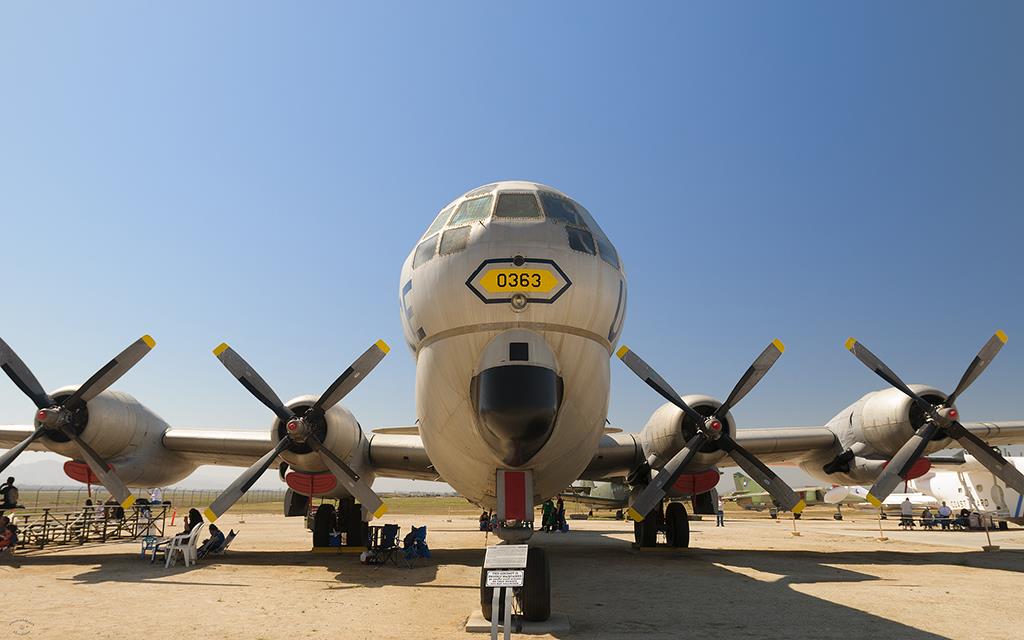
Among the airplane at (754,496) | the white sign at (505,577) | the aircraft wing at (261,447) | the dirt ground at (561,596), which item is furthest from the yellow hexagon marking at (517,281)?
the airplane at (754,496)

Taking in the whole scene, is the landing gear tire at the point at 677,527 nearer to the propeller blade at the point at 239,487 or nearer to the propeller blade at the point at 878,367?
the propeller blade at the point at 878,367

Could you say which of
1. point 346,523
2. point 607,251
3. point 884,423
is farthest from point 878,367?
point 346,523

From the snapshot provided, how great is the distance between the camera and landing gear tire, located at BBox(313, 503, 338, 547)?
15828 millimetres

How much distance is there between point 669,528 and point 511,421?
12.3m

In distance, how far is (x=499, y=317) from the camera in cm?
693

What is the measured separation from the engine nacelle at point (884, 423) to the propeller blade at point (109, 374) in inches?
680

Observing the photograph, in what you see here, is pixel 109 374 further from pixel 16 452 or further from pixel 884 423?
pixel 884 423

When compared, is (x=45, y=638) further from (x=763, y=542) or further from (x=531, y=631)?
(x=763, y=542)

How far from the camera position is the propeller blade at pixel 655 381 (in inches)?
→ 476

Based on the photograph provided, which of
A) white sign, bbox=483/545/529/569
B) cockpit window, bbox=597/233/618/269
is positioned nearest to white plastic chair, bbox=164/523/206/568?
white sign, bbox=483/545/529/569

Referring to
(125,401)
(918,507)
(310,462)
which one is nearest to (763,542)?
(310,462)

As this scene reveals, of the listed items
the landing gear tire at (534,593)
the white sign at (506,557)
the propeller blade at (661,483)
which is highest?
the propeller blade at (661,483)

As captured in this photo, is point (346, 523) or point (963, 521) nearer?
point (346, 523)

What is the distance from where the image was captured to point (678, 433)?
44.1ft
